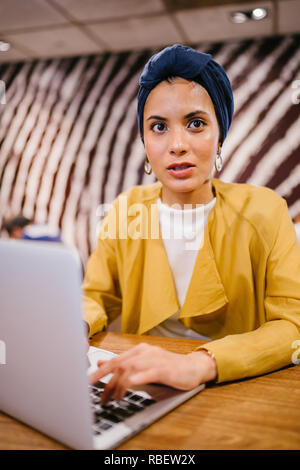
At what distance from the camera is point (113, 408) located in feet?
2.09

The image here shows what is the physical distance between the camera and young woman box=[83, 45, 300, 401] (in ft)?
3.30

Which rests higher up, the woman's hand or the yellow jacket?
the yellow jacket

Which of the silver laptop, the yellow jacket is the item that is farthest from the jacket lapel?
the silver laptop

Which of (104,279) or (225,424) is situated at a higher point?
(104,279)

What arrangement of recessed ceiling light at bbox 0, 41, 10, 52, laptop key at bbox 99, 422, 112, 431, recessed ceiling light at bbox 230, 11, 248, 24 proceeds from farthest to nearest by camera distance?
1. recessed ceiling light at bbox 0, 41, 10, 52
2. recessed ceiling light at bbox 230, 11, 248, 24
3. laptop key at bbox 99, 422, 112, 431

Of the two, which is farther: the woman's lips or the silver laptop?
the woman's lips

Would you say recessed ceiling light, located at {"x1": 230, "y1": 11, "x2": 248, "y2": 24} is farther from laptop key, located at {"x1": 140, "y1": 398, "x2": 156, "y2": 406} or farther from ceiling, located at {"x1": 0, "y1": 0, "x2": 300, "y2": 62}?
laptop key, located at {"x1": 140, "y1": 398, "x2": 156, "y2": 406}

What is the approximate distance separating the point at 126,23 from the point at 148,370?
341 centimetres

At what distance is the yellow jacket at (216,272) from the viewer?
105 centimetres

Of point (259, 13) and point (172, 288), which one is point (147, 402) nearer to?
point (172, 288)

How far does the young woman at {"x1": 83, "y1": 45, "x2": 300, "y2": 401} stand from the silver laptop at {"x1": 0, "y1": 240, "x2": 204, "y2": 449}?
1.17ft

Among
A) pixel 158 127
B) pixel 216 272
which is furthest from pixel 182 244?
pixel 158 127

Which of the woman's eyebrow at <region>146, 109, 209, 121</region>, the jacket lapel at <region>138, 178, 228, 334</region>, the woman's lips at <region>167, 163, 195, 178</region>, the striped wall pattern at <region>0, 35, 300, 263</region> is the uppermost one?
the striped wall pattern at <region>0, 35, 300, 263</region>

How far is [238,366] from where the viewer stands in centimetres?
77
